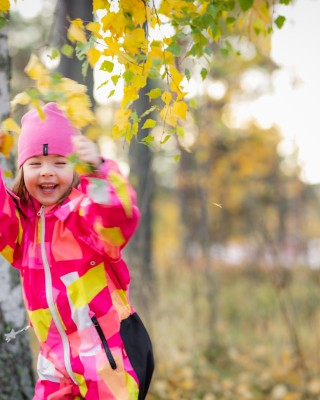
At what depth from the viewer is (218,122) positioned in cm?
673

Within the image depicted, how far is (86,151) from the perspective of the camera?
1.60 meters

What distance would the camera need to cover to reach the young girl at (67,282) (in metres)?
1.78

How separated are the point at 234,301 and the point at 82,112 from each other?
7046mm

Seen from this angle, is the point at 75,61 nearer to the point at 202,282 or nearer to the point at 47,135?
the point at 47,135

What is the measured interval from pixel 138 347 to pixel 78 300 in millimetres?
284

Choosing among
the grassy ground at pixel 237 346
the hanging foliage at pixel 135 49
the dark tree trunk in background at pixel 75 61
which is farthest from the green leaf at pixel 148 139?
the grassy ground at pixel 237 346

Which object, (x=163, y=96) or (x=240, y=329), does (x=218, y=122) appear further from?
(x=163, y=96)

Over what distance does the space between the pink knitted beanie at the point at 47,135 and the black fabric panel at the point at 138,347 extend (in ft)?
2.09

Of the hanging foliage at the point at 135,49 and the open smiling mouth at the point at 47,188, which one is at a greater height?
the hanging foliage at the point at 135,49

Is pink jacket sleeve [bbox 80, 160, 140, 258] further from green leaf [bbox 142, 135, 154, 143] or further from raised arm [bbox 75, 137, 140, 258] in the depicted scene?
green leaf [bbox 142, 135, 154, 143]

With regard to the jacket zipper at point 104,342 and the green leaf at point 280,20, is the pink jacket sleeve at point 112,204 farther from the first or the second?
the green leaf at point 280,20

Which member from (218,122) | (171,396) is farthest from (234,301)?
(171,396)

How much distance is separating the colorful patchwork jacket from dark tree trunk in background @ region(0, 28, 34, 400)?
685 millimetres

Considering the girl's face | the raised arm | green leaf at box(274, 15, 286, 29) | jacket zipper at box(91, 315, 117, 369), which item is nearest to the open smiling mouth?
the girl's face
